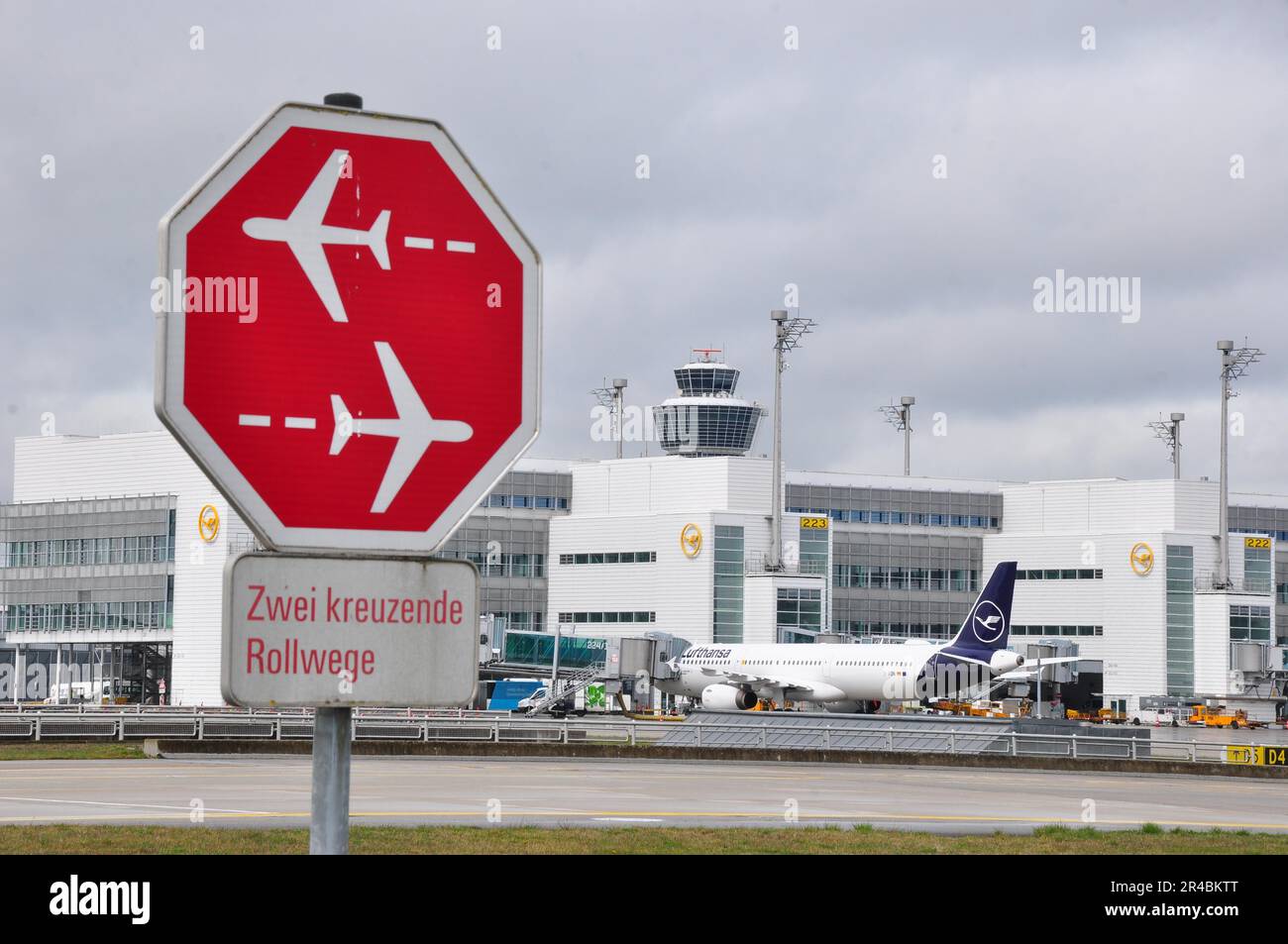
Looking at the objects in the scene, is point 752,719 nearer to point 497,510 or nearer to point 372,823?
point 372,823

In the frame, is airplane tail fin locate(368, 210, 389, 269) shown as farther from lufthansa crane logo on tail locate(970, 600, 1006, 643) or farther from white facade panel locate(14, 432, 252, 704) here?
white facade panel locate(14, 432, 252, 704)

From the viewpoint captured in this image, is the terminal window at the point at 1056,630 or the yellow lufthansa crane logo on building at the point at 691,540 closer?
the yellow lufthansa crane logo on building at the point at 691,540

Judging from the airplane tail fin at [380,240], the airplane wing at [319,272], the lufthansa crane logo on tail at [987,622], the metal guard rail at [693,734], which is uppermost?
the airplane tail fin at [380,240]

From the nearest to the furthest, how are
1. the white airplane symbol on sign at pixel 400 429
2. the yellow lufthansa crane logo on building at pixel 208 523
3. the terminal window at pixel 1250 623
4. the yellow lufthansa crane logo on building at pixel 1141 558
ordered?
1. the white airplane symbol on sign at pixel 400 429
2. the yellow lufthansa crane logo on building at pixel 208 523
3. the terminal window at pixel 1250 623
4. the yellow lufthansa crane logo on building at pixel 1141 558

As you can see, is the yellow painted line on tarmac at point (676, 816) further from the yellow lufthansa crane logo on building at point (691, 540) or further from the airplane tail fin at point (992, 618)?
the yellow lufthansa crane logo on building at point (691, 540)

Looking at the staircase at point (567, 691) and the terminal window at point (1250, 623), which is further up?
the terminal window at point (1250, 623)

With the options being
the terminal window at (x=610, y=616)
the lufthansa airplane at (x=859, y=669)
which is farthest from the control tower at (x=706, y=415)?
the lufthansa airplane at (x=859, y=669)

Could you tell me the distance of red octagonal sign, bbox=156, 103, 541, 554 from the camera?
140 inches

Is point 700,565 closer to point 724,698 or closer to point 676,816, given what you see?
point 724,698

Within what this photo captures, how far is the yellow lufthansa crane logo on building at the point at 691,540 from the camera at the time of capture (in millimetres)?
115312

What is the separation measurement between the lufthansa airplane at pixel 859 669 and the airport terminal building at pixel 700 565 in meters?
24.9
